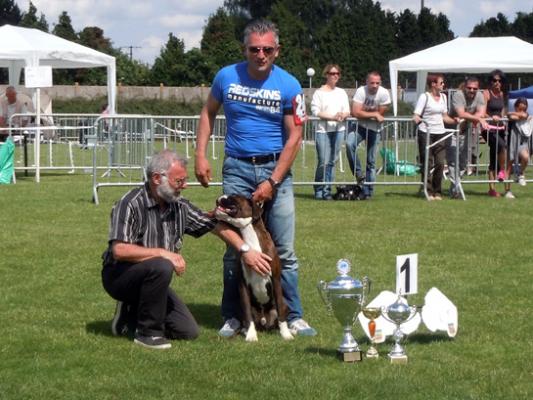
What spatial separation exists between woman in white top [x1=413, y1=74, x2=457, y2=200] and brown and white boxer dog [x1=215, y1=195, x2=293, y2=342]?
862 cm

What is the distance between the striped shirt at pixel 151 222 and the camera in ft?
21.1

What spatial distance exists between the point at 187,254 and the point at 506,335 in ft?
12.6

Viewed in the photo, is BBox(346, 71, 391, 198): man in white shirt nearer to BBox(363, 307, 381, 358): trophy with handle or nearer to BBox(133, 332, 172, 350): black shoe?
BBox(133, 332, 172, 350): black shoe

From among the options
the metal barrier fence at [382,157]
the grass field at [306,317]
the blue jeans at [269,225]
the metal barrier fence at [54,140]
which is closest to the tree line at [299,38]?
the metal barrier fence at [54,140]

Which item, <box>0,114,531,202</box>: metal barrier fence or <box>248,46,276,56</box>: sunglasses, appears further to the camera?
<box>0,114,531,202</box>: metal barrier fence

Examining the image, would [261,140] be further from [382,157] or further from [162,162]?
[382,157]

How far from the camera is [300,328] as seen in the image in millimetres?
6770

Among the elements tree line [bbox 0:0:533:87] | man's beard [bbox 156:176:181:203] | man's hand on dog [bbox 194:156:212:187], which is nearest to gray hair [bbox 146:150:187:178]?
man's beard [bbox 156:176:181:203]

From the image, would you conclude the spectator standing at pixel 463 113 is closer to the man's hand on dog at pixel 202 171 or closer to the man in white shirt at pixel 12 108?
the man in white shirt at pixel 12 108

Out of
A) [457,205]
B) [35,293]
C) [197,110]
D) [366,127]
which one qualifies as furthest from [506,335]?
[197,110]

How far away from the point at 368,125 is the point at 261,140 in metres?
8.71

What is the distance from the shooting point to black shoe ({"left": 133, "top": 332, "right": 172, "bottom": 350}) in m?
6.38

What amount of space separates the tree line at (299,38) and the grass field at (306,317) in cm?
4609

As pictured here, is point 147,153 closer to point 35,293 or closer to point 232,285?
point 35,293
